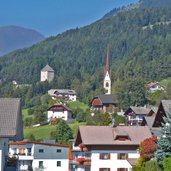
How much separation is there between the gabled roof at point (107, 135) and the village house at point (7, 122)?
18378mm

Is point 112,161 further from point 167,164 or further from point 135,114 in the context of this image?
point 135,114

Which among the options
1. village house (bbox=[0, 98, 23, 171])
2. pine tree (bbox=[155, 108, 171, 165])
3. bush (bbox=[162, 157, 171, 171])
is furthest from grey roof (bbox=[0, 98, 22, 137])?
bush (bbox=[162, 157, 171, 171])

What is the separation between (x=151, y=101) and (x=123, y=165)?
75.3 m

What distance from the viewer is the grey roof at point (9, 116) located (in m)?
33.8

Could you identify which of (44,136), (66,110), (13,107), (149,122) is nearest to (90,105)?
(66,110)

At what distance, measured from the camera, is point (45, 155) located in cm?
5581

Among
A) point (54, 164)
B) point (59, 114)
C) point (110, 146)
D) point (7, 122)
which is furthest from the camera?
point (59, 114)

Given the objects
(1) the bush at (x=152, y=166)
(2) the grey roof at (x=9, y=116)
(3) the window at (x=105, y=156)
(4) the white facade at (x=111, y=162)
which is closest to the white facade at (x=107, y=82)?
(4) the white facade at (x=111, y=162)

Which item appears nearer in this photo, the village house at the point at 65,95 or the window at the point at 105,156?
the window at the point at 105,156

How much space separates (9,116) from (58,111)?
105371 mm

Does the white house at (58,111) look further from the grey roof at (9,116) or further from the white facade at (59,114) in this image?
the grey roof at (9,116)

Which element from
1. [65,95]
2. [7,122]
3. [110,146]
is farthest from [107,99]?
[7,122]

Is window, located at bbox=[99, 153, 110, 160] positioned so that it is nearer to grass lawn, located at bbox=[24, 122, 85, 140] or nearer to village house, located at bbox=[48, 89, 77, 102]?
grass lawn, located at bbox=[24, 122, 85, 140]

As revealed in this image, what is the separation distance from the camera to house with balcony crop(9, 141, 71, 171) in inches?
2181
